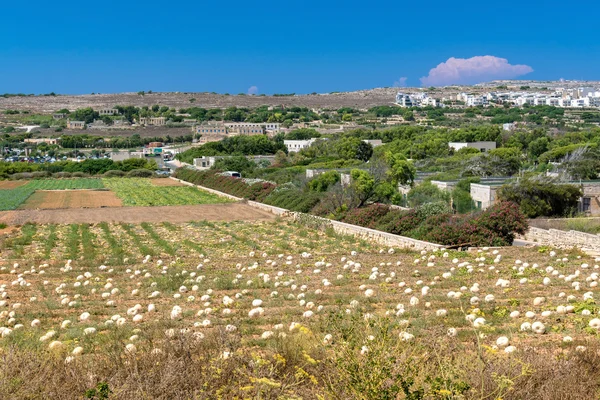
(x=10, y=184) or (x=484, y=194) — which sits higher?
(x=484, y=194)

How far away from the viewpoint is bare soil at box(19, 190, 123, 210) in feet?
155

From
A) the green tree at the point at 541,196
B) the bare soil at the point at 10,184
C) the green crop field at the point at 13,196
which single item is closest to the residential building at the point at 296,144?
the bare soil at the point at 10,184

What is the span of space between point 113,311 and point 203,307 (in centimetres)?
154

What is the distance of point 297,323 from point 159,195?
47446 mm

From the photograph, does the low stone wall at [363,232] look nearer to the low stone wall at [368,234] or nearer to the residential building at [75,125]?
the low stone wall at [368,234]

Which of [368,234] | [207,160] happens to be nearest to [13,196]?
[207,160]

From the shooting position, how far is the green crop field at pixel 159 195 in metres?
48.7

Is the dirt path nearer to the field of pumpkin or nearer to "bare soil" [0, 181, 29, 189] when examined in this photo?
the field of pumpkin

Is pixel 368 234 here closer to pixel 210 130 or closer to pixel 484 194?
pixel 484 194

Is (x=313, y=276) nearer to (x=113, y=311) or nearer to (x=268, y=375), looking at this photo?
(x=113, y=311)

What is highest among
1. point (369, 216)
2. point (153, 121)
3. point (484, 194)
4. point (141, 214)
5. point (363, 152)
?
point (484, 194)

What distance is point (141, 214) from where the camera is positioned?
3981cm

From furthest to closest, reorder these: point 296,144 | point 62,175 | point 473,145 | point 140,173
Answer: point 296,144 < point 62,175 < point 140,173 < point 473,145

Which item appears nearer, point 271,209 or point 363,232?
point 363,232
